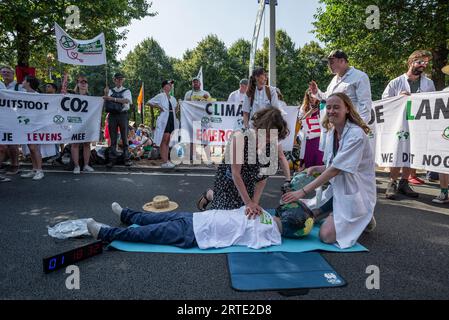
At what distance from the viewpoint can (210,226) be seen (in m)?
3.23

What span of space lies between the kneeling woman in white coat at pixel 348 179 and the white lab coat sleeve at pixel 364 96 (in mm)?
1468

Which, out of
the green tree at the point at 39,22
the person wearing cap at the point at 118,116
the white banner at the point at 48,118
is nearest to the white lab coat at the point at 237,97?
the person wearing cap at the point at 118,116

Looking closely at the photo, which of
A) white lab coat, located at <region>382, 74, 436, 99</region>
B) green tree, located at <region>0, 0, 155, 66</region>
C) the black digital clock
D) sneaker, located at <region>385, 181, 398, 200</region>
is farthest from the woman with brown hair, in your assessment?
green tree, located at <region>0, 0, 155, 66</region>

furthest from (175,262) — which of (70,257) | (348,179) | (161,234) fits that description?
(348,179)

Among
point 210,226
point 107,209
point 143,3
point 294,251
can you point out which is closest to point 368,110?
point 294,251

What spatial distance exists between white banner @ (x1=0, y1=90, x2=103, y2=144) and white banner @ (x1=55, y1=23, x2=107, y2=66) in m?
1.17

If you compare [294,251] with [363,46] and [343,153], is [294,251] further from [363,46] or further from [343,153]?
[363,46]

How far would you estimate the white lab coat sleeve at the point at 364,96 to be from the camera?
4656mm

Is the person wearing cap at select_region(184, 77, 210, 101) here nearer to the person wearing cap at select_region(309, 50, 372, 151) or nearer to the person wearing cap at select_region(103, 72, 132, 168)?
the person wearing cap at select_region(103, 72, 132, 168)

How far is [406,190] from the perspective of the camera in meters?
5.59

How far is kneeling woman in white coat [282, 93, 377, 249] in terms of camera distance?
320 centimetres

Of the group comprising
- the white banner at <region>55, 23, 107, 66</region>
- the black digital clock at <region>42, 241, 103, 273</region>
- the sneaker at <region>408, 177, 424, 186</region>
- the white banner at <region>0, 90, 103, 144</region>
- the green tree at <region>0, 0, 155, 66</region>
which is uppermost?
the green tree at <region>0, 0, 155, 66</region>

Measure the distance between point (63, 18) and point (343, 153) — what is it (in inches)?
483

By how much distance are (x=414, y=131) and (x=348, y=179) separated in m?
2.92
